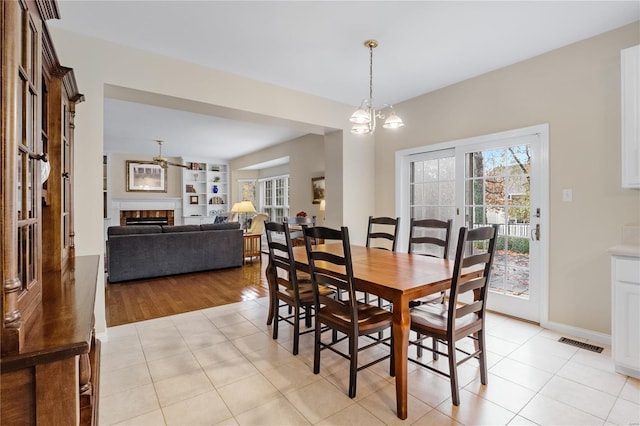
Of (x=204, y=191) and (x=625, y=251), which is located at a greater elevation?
(x=204, y=191)

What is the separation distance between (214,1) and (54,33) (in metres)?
1.47

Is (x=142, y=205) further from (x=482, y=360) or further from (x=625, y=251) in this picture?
(x=625, y=251)

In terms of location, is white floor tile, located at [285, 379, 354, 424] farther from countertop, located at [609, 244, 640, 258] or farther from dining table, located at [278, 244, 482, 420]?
countertop, located at [609, 244, 640, 258]

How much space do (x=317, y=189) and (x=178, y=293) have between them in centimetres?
317

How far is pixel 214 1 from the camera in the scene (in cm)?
230

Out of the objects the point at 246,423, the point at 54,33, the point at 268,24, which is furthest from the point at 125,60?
the point at 246,423

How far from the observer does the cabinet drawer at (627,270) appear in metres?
2.10

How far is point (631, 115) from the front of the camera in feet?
7.53

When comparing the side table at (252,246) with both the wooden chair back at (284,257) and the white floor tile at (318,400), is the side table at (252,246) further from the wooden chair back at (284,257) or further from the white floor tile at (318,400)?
the white floor tile at (318,400)

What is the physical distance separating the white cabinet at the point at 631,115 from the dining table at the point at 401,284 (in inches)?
55.5

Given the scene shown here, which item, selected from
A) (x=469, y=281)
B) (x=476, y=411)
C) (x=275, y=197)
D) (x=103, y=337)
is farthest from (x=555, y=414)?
(x=275, y=197)

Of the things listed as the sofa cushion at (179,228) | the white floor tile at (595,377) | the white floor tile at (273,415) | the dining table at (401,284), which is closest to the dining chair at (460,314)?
the dining table at (401,284)

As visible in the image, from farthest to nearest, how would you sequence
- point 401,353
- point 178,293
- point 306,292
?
point 178,293
point 306,292
point 401,353

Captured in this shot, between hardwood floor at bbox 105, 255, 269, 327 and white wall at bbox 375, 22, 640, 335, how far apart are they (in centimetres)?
334
